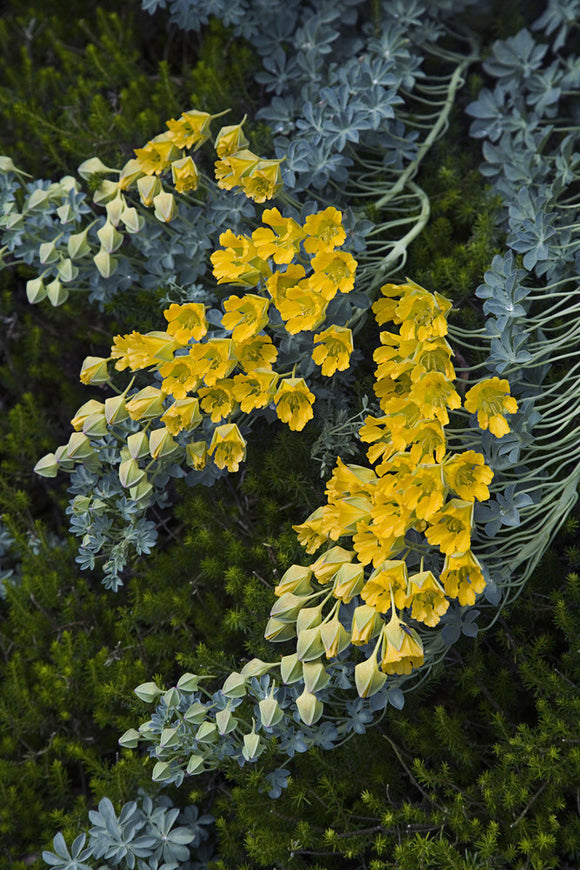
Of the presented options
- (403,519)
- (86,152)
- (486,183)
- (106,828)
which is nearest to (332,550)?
(403,519)

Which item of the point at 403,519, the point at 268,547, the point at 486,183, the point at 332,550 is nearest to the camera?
the point at 403,519

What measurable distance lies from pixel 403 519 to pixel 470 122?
145cm

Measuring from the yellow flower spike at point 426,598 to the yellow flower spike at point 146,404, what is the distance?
611mm

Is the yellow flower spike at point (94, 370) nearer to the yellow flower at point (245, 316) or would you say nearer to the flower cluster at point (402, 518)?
the yellow flower at point (245, 316)

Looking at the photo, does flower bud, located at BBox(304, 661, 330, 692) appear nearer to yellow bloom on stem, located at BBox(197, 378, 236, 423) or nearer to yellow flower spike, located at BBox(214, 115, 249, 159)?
yellow bloom on stem, located at BBox(197, 378, 236, 423)

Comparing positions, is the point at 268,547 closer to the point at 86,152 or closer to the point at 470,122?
the point at 86,152

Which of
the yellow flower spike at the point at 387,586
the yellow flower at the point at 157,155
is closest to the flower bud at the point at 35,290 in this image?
the yellow flower at the point at 157,155

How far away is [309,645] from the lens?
1.45 meters

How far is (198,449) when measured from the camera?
65.6 inches

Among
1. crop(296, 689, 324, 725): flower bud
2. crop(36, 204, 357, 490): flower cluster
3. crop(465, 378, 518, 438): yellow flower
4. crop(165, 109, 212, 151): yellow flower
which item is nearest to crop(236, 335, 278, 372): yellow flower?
crop(36, 204, 357, 490): flower cluster

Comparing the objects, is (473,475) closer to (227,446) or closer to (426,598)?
(426,598)

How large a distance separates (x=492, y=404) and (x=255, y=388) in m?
0.46

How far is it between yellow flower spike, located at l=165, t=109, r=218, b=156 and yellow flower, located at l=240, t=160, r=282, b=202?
0.67ft

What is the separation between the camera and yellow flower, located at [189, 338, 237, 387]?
1550 mm
